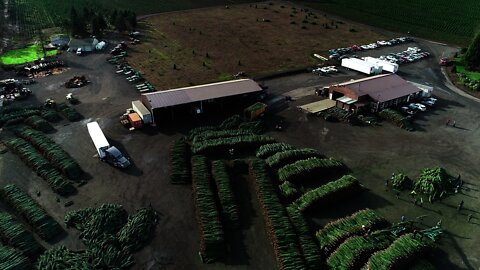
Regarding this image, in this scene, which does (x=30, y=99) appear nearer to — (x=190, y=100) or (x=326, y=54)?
(x=190, y=100)

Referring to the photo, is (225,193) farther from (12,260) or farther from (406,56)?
(406,56)

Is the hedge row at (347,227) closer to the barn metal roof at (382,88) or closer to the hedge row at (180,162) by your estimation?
the hedge row at (180,162)

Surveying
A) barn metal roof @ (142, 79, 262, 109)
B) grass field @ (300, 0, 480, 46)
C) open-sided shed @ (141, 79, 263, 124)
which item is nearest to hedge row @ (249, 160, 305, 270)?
open-sided shed @ (141, 79, 263, 124)

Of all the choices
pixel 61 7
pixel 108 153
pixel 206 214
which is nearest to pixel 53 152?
pixel 108 153

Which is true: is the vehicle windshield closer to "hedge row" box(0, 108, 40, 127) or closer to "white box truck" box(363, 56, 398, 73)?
"hedge row" box(0, 108, 40, 127)

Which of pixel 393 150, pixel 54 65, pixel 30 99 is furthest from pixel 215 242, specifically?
pixel 54 65
